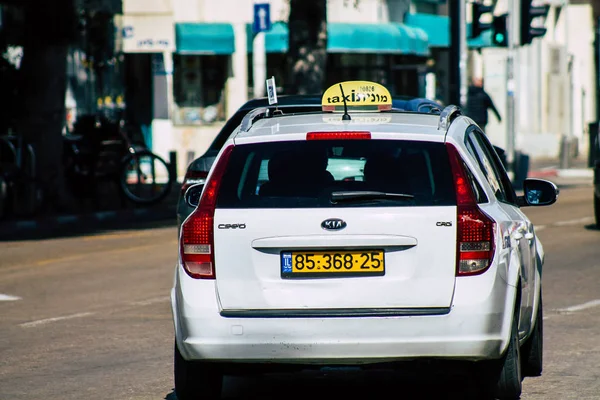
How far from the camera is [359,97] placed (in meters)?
8.95

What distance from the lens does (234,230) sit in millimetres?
6992

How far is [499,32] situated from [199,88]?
36.7ft

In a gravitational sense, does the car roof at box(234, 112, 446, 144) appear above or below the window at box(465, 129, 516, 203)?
above

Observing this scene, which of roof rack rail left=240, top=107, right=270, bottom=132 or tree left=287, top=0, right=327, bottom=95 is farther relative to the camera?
tree left=287, top=0, right=327, bottom=95

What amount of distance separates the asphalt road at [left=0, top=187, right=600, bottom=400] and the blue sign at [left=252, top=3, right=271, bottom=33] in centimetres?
1322

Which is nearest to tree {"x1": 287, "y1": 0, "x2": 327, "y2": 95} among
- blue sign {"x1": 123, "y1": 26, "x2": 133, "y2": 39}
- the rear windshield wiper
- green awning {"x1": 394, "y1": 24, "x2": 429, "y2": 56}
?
blue sign {"x1": 123, "y1": 26, "x2": 133, "y2": 39}

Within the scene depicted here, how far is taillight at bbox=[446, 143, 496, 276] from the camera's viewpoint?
22.7 ft

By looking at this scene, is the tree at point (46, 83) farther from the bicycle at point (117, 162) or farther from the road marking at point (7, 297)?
the road marking at point (7, 297)

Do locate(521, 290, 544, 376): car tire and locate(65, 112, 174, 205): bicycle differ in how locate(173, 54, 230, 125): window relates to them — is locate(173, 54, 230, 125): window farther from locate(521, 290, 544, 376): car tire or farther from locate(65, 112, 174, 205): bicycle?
locate(521, 290, 544, 376): car tire

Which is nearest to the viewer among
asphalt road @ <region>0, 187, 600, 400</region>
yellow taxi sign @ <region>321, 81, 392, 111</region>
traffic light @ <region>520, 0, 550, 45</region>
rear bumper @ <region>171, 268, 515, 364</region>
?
rear bumper @ <region>171, 268, 515, 364</region>

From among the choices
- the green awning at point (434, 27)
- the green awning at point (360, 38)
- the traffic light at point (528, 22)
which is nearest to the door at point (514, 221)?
the traffic light at point (528, 22)

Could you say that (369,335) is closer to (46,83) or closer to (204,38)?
(46,83)

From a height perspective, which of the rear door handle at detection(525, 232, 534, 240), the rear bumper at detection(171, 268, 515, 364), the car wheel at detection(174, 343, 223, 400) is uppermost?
the rear door handle at detection(525, 232, 534, 240)

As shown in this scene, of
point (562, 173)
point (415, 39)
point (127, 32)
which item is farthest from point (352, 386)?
point (415, 39)
